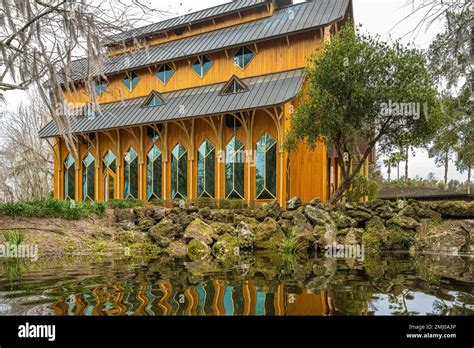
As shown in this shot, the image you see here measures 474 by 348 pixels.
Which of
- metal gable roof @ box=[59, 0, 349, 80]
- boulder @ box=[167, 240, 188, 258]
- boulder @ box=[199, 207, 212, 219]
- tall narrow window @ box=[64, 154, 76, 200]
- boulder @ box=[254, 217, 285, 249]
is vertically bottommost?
boulder @ box=[167, 240, 188, 258]

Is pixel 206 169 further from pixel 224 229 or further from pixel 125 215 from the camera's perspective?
pixel 224 229

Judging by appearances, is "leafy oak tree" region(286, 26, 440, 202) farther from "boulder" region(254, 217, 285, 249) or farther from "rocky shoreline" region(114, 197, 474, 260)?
"boulder" region(254, 217, 285, 249)

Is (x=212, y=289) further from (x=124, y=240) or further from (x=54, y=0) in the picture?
(x=54, y=0)

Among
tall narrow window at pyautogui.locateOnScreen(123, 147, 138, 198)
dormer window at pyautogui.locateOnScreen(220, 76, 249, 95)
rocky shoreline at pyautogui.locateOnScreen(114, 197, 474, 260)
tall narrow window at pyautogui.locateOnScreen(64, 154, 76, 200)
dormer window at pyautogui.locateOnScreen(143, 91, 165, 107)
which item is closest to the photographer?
rocky shoreline at pyautogui.locateOnScreen(114, 197, 474, 260)

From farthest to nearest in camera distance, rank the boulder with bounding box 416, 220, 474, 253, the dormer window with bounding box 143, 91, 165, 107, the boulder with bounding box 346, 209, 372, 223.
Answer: the dormer window with bounding box 143, 91, 165, 107 < the boulder with bounding box 346, 209, 372, 223 < the boulder with bounding box 416, 220, 474, 253

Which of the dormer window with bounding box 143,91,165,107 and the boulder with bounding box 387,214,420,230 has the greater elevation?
the dormer window with bounding box 143,91,165,107

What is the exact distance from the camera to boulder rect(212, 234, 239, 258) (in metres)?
13.1

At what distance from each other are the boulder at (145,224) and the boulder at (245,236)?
325 cm

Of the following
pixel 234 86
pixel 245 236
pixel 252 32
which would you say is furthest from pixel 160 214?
pixel 252 32

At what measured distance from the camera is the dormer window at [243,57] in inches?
990

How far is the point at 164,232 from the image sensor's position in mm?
14555

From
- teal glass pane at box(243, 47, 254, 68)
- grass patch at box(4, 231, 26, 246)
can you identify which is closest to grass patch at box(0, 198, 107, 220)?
grass patch at box(4, 231, 26, 246)

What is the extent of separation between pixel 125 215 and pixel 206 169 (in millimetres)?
9140

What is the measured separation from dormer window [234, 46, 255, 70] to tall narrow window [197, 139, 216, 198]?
16.6 ft
